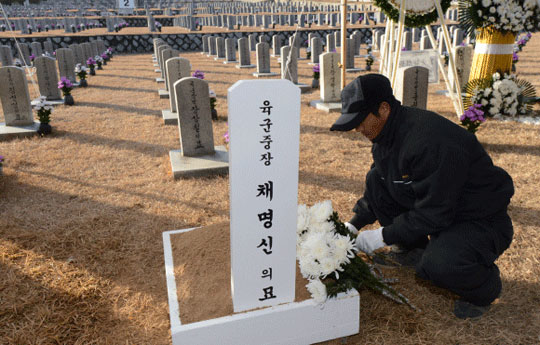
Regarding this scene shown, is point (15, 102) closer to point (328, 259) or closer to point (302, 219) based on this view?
point (302, 219)

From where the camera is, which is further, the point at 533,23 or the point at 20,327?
the point at 533,23

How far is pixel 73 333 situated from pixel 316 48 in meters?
15.6

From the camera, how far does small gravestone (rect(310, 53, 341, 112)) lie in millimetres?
9312

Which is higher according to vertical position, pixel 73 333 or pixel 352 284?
pixel 352 284

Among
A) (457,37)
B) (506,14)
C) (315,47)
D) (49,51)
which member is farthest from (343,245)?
(49,51)

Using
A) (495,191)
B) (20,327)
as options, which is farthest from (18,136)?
(495,191)

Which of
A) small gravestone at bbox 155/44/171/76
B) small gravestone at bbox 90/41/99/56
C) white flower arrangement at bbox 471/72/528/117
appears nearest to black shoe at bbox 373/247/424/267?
white flower arrangement at bbox 471/72/528/117

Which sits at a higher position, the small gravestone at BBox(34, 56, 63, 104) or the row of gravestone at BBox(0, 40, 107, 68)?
the row of gravestone at BBox(0, 40, 107, 68)

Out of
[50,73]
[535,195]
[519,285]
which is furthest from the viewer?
[50,73]

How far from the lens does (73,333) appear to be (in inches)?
111

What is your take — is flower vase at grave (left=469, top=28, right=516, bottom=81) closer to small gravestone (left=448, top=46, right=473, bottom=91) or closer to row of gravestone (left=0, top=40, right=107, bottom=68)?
small gravestone (left=448, top=46, right=473, bottom=91)

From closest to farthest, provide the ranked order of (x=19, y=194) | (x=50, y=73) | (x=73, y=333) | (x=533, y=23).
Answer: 1. (x=73, y=333)
2. (x=19, y=194)
3. (x=533, y=23)
4. (x=50, y=73)

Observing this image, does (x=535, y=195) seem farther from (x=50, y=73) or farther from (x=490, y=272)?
(x=50, y=73)

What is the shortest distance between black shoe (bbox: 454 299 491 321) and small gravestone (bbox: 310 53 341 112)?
22.1 ft
